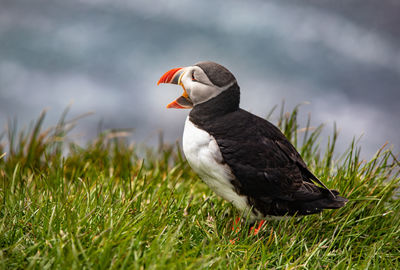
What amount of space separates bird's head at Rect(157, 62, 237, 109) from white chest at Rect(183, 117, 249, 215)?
0.22 metres

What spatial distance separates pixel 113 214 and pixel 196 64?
1.22m

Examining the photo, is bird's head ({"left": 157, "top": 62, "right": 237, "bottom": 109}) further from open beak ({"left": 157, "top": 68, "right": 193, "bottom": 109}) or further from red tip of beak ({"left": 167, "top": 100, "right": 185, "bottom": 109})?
red tip of beak ({"left": 167, "top": 100, "right": 185, "bottom": 109})

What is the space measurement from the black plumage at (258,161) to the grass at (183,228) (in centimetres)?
21

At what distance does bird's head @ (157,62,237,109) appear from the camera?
9.62 feet

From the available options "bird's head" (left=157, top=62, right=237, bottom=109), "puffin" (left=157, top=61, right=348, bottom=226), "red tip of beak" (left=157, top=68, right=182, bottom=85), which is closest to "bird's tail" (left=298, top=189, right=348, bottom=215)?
"puffin" (left=157, top=61, right=348, bottom=226)

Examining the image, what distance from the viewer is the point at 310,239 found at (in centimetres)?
333

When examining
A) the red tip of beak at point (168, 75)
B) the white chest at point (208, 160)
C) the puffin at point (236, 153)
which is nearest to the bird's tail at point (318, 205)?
the puffin at point (236, 153)

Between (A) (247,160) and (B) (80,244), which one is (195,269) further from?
(A) (247,160)

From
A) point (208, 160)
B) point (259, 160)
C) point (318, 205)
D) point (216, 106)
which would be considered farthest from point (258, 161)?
point (318, 205)

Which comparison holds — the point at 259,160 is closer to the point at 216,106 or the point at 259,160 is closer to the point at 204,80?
the point at 216,106

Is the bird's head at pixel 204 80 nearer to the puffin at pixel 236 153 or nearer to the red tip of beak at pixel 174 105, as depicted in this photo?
the puffin at pixel 236 153

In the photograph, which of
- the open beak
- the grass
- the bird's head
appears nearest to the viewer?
the grass

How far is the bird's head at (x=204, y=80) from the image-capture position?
9.62 ft

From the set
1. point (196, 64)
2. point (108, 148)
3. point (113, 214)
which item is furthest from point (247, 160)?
point (108, 148)
